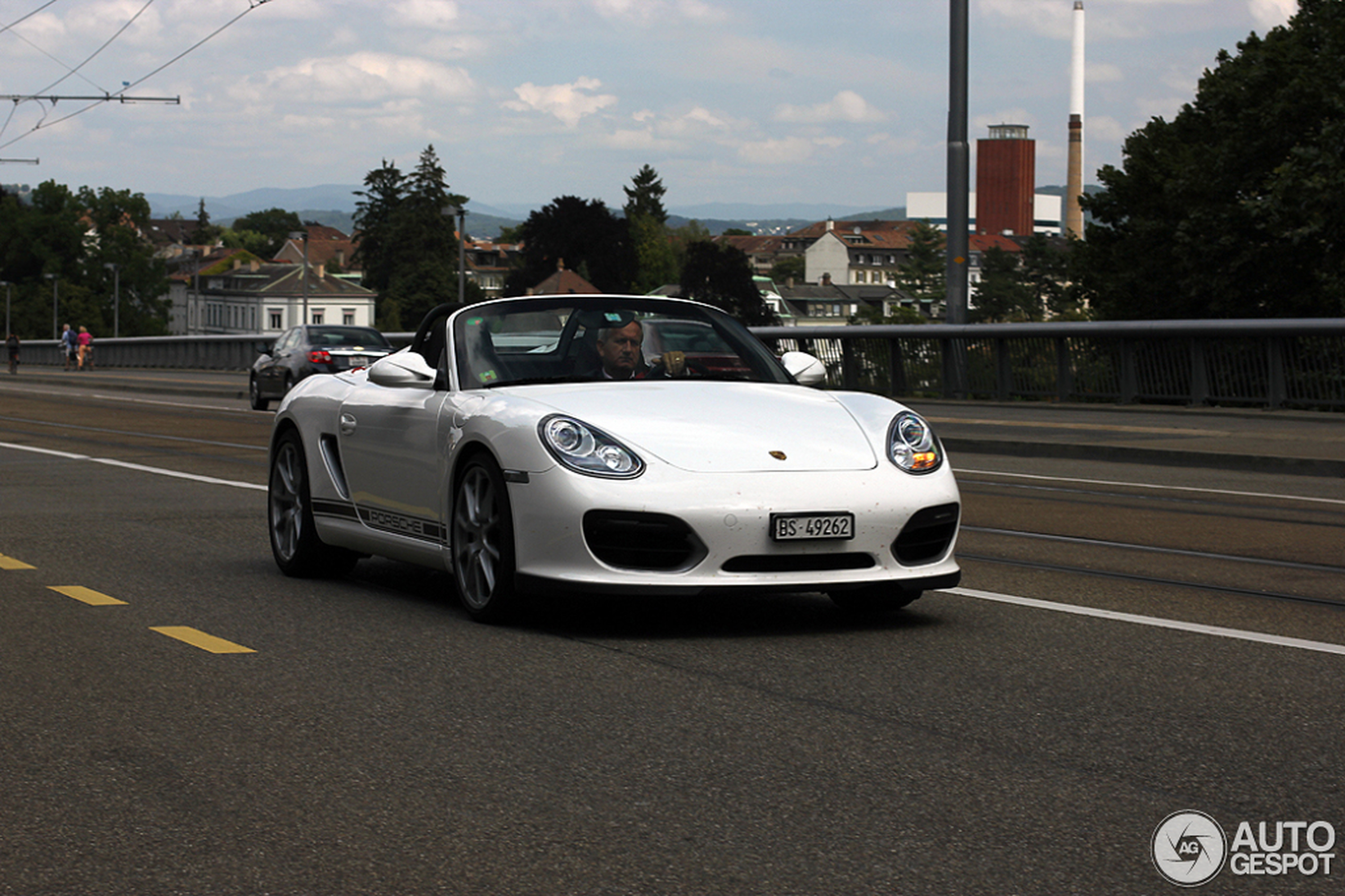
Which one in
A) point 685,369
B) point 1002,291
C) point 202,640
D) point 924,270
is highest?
point 924,270

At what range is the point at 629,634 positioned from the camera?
685cm

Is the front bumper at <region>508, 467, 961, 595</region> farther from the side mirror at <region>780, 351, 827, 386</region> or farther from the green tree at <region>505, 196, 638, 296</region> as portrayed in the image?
the green tree at <region>505, 196, 638, 296</region>

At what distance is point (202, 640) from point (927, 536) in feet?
8.65

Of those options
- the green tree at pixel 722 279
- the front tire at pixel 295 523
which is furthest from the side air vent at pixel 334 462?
the green tree at pixel 722 279

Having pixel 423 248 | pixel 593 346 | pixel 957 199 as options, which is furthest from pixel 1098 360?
pixel 423 248

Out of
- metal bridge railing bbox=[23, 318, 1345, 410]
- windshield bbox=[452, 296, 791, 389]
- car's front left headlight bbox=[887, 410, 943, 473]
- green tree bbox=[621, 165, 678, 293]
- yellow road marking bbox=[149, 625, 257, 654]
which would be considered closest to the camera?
yellow road marking bbox=[149, 625, 257, 654]

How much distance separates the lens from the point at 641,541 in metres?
6.65

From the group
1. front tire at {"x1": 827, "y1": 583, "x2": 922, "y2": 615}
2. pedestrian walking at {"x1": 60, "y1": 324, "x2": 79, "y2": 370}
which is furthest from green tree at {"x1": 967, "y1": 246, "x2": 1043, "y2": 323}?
front tire at {"x1": 827, "y1": 583, "x2": 922, "y2": 615}

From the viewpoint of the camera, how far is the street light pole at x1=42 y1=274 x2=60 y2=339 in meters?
142

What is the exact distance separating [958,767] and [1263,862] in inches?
38.0

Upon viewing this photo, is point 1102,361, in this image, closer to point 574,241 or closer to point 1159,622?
point 1159,622

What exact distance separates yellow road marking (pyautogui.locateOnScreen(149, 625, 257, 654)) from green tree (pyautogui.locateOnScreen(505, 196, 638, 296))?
132m

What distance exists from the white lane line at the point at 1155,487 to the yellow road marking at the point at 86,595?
8.04 meters

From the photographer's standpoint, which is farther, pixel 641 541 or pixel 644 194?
pixel 644 194
